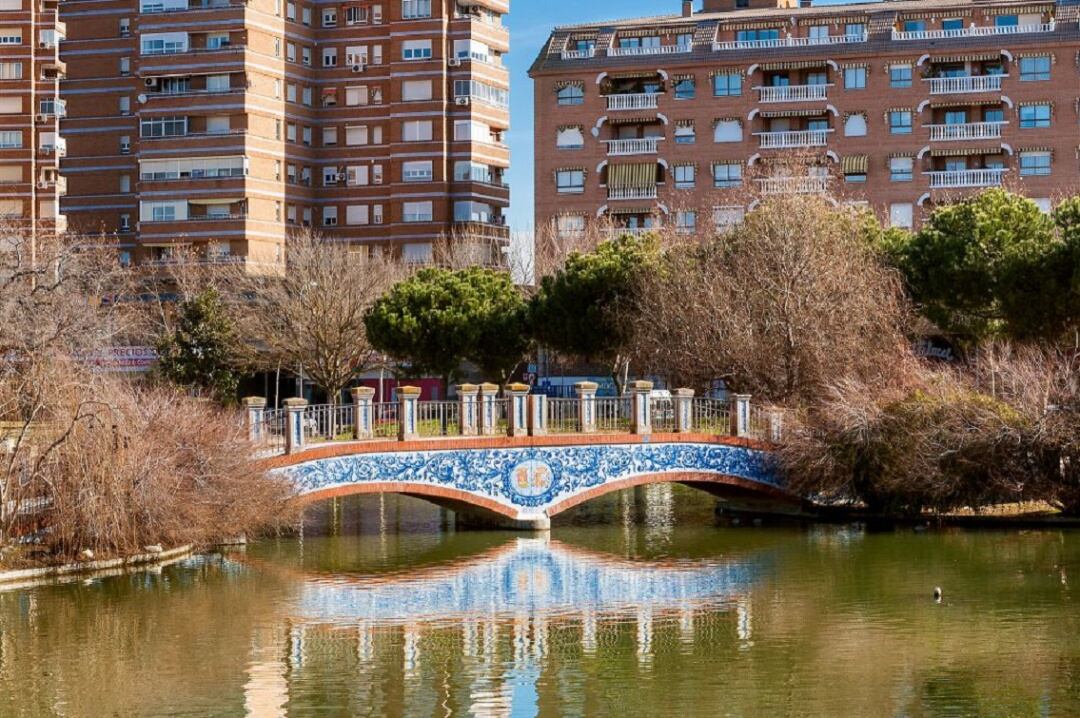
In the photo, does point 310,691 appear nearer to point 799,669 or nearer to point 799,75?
point 799,669

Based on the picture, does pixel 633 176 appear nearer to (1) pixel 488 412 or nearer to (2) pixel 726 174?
(2) pixel 726 174

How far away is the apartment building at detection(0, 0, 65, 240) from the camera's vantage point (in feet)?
294

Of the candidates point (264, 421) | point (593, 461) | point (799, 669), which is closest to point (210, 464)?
point (264, 421)

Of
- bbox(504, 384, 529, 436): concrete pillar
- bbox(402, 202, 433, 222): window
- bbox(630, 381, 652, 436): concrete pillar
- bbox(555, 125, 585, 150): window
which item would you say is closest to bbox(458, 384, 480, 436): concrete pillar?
bbox(504, 384, 529, 436): concrete pillar

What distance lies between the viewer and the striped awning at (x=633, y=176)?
87.6m

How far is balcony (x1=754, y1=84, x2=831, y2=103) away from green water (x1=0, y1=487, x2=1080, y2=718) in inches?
1836

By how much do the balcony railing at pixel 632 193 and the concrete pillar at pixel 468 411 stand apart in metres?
46.7

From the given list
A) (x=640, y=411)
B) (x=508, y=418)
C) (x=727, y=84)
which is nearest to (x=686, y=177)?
(x=727, y=84)

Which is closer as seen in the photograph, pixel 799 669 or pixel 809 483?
pixel 799 669

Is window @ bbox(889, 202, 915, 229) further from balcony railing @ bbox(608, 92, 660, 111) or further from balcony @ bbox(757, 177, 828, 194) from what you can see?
balcony @ bbox(757, 177, 828, 194)

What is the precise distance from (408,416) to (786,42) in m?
50.8

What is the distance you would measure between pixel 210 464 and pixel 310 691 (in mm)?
12166

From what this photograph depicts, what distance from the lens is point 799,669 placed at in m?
25.7

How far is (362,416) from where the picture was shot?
40.2 meters
